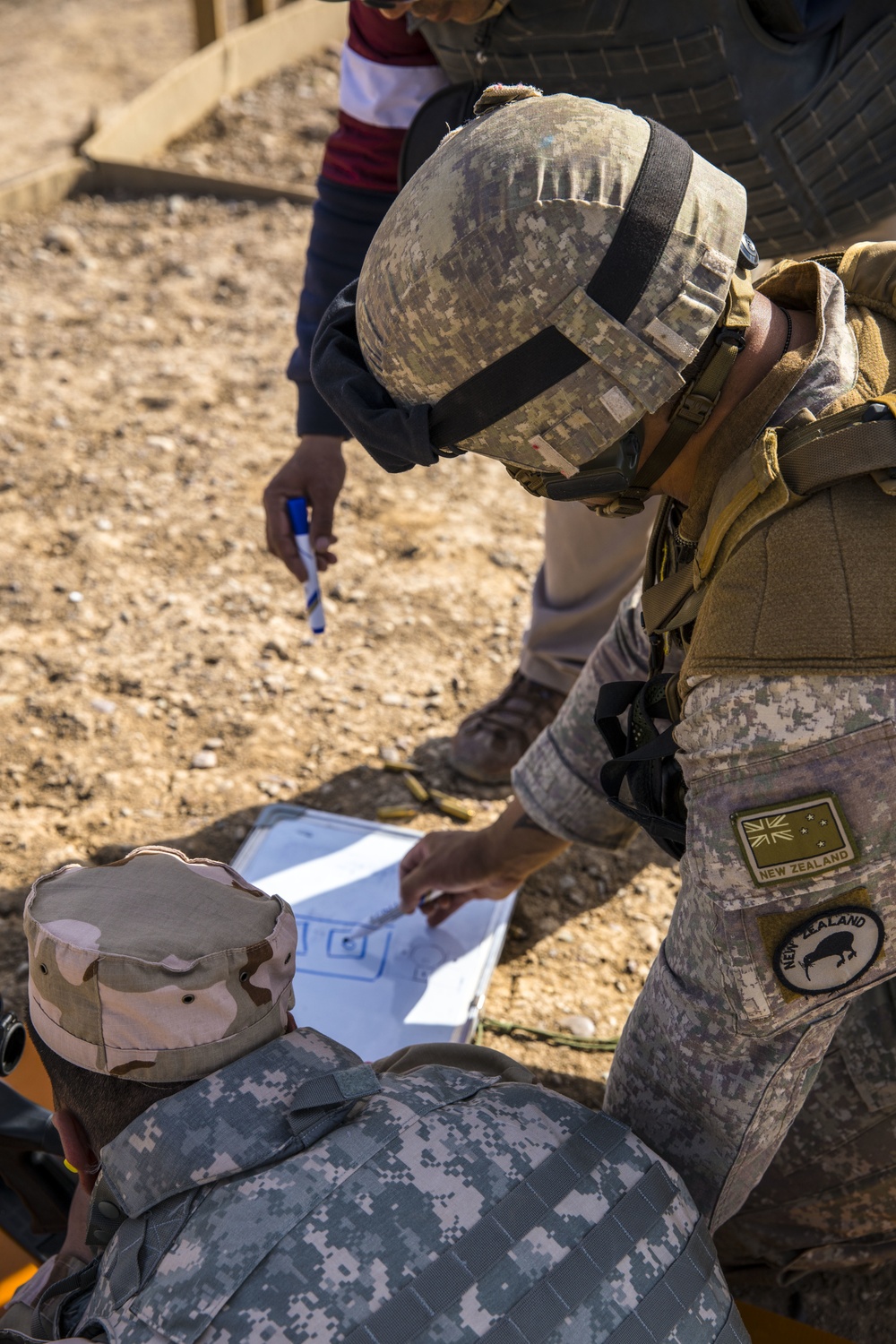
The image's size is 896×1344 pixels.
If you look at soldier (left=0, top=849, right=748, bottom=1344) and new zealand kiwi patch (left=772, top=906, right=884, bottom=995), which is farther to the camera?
new zealand kiwi patch (left=772, top=906, right=884, bottom=995)

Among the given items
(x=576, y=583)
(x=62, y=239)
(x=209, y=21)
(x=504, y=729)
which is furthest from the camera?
(x=209, y=21)

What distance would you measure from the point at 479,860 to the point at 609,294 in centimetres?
122

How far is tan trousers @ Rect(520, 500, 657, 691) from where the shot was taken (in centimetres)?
289

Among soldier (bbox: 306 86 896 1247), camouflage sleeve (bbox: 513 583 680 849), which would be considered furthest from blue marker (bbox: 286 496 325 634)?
soldier (bbox: 306 86 896 1247)

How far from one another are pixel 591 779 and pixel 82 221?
4486 millimetres

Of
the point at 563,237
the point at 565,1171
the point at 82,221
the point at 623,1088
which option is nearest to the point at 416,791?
the point at 623,1088

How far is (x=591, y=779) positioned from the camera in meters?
2.22

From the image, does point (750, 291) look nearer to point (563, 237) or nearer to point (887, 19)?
point (563, 237)

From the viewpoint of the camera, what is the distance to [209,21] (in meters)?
6.83

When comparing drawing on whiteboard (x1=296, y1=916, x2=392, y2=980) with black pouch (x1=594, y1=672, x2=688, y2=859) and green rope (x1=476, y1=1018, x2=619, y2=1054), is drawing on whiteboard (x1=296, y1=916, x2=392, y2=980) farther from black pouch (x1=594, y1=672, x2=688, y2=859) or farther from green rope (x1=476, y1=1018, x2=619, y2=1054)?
black pouch (x1=594, y1=672, x2=688, y2=859)

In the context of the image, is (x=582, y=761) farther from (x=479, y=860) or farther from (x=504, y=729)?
(x=504, y=729)

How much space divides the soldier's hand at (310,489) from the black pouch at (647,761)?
0.96m

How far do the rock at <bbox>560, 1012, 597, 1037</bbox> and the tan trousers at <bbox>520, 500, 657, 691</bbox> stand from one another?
90cm

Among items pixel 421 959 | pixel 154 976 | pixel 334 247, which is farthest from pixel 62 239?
pixel 154 976
